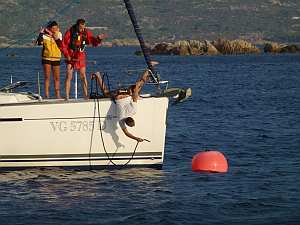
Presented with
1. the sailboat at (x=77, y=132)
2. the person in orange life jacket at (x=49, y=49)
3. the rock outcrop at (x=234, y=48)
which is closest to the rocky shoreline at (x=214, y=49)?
the rock outcrop at (x=234, y=48)

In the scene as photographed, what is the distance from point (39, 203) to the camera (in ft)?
50.4

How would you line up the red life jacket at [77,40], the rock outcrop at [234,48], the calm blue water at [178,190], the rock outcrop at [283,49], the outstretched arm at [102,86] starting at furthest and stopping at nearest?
the rock outcrop at [283,49] < the rock outcrop at [234,48] < the red life jacket at [77,40] < the outstretched arm at [102,86] < the calm blue water at [178,190]

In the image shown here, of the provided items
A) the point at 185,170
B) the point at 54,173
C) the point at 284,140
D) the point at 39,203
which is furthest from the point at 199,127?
the point at 39,203

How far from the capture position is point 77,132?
Answer: 686 inches

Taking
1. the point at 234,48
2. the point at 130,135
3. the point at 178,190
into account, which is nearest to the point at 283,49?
the point at 234,48

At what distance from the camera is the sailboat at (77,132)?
679 inches

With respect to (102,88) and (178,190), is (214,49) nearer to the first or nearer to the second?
(102,88)

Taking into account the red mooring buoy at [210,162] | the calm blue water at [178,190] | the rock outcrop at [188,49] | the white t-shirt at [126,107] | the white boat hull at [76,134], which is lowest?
the calm blue water at [178,190]

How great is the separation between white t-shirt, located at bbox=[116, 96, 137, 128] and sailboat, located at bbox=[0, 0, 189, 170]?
0.15m

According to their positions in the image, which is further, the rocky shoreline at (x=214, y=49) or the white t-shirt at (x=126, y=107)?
the rocky shoreline at (x=214, y=49)

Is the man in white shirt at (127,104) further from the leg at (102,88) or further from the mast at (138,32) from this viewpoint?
the mast at (138,32)

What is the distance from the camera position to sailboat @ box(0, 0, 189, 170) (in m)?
17.2

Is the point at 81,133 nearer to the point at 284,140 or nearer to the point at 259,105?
the point at 284,140

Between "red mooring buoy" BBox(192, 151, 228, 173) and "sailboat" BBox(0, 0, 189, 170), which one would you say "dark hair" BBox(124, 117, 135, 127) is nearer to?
"sailboat" BBox(0, 0, 189, 170)
